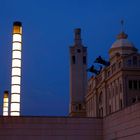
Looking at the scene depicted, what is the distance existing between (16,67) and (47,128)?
7810 mm

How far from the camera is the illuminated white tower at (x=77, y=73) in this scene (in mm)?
80887

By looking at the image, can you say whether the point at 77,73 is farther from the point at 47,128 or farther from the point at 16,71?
the point at 16,71

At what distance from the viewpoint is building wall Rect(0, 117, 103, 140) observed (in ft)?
75.9

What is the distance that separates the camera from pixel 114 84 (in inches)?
2030

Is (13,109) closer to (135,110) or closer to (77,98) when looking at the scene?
(135,110)

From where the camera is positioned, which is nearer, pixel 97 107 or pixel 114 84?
pixel 114 84

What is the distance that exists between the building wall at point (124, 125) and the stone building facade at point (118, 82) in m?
23.7

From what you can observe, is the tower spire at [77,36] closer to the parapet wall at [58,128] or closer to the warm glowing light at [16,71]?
the parapet wall at [58,128]

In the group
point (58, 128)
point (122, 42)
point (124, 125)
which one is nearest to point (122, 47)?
point (122, 42)

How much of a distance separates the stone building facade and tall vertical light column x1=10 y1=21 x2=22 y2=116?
31.4 m

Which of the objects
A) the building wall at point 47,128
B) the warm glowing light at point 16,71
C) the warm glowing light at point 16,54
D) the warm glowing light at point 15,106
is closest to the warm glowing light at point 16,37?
the warm glowing light at point 16,54

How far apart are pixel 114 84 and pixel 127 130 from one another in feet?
102

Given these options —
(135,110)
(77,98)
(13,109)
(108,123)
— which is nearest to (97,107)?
(77,98)

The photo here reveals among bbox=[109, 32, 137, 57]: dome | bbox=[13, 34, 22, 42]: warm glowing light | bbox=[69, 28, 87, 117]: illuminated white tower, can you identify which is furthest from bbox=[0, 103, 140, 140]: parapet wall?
bbox=[69, 28, 87, 117]: illuminated white tower
